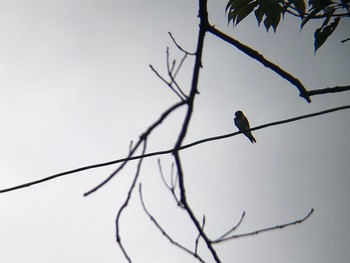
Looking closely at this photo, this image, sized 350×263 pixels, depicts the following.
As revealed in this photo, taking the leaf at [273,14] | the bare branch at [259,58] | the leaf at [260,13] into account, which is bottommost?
the bare branch at [259,58]

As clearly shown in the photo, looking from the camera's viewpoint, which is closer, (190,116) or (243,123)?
(190,116)

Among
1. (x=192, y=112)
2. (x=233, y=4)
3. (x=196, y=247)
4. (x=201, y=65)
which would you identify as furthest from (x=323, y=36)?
(x=196, y=247)

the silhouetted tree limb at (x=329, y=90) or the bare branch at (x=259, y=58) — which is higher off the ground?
the bare branch at (x=259, y=58)

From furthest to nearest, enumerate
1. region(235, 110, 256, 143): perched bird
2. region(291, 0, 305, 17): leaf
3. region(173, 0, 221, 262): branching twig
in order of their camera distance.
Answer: region(235, 110, 256, 143): perched bird
region(291, 0, 305, 17): leaf
region(173, 0, 221, 262): branching twig

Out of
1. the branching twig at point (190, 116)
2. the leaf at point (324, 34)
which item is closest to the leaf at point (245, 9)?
the leaf at point (324, 34)

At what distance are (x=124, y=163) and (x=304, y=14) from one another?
1.61 m

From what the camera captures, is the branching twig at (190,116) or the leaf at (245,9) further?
the leaf at (245,9)

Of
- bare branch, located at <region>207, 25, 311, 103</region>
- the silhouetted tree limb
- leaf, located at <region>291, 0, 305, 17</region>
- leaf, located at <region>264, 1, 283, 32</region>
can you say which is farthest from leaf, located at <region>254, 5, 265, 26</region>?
the silhouetted tree limb

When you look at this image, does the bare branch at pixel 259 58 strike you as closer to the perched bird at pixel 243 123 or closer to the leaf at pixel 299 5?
the leaf at pixel 299 5

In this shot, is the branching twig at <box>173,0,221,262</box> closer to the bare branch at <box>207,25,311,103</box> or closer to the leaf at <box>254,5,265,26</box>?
the bare branch at <box>207,25,311,103</box>

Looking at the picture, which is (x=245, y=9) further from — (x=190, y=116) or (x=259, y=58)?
(x=190, y=116)

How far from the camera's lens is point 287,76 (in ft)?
4.77

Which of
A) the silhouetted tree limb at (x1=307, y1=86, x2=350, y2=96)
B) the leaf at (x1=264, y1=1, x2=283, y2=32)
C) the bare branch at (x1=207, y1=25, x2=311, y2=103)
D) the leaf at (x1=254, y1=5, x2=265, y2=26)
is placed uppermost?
the leaf at (x1=254, y1=5, x2=265, y2=26)

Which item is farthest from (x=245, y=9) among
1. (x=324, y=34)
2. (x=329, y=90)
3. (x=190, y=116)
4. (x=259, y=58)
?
(x=190, y=116)
